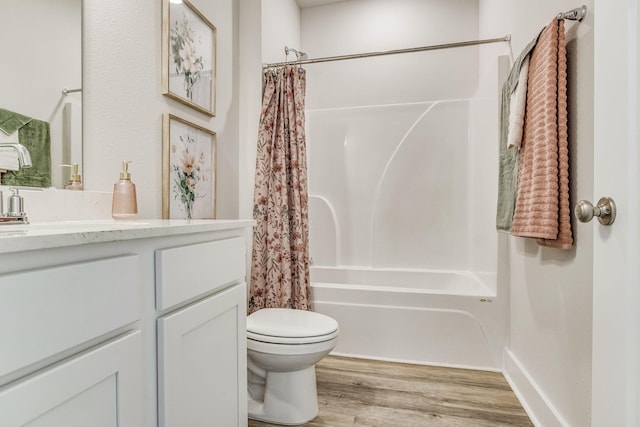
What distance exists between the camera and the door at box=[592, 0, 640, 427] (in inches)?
22.0

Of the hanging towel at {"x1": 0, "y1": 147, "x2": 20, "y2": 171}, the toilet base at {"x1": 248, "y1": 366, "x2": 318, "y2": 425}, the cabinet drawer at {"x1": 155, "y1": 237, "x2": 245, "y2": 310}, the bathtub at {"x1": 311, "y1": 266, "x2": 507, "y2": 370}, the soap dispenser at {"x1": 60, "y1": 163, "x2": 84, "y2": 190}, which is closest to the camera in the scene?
the cabinet drawer at {"x1": 155, "y1": 237, "x2": 245, "y2": 310}

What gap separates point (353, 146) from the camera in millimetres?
2984

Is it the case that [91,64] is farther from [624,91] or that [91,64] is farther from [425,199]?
[425,199]

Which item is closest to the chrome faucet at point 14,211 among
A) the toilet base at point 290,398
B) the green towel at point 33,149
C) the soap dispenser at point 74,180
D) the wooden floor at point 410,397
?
the green towel at point 33,149

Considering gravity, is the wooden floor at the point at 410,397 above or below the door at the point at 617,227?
below

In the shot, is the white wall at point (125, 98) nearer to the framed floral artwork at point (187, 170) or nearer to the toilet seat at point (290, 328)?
the framed floral artwork at point (187, 170)

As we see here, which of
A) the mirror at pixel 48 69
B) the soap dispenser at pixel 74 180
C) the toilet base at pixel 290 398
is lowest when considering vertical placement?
the toilet base at pixel 290 398

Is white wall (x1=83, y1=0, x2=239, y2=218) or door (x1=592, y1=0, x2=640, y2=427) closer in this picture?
door (x1=592, y1=0, x2=640, y2=427)

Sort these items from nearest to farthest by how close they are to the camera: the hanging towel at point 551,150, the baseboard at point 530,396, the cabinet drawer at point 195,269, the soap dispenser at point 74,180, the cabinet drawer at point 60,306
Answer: the cabinet drawer at point 60,306 → the cabinet drawer at point 195,269 → the soap dispenser at point 74,180 → the hanging towel at point 551,150 → the baseboard at point 530,396

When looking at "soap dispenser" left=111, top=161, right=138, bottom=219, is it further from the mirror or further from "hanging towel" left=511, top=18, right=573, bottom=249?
"hanging towel" left=511, top=18, right=573, bottom=249

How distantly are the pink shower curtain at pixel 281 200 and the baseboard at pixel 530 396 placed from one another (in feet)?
3.85

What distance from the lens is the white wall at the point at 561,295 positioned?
1.16m

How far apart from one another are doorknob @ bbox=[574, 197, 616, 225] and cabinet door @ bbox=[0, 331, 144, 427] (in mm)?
940

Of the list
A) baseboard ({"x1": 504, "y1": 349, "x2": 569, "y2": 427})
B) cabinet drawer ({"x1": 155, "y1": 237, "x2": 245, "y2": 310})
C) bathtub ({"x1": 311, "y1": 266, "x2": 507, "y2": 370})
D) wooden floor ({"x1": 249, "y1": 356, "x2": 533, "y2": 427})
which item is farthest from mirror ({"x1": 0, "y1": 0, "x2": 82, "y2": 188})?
baseboard ({"x1": 504, "y1": 349, "x2": 569, "y2": 427})
